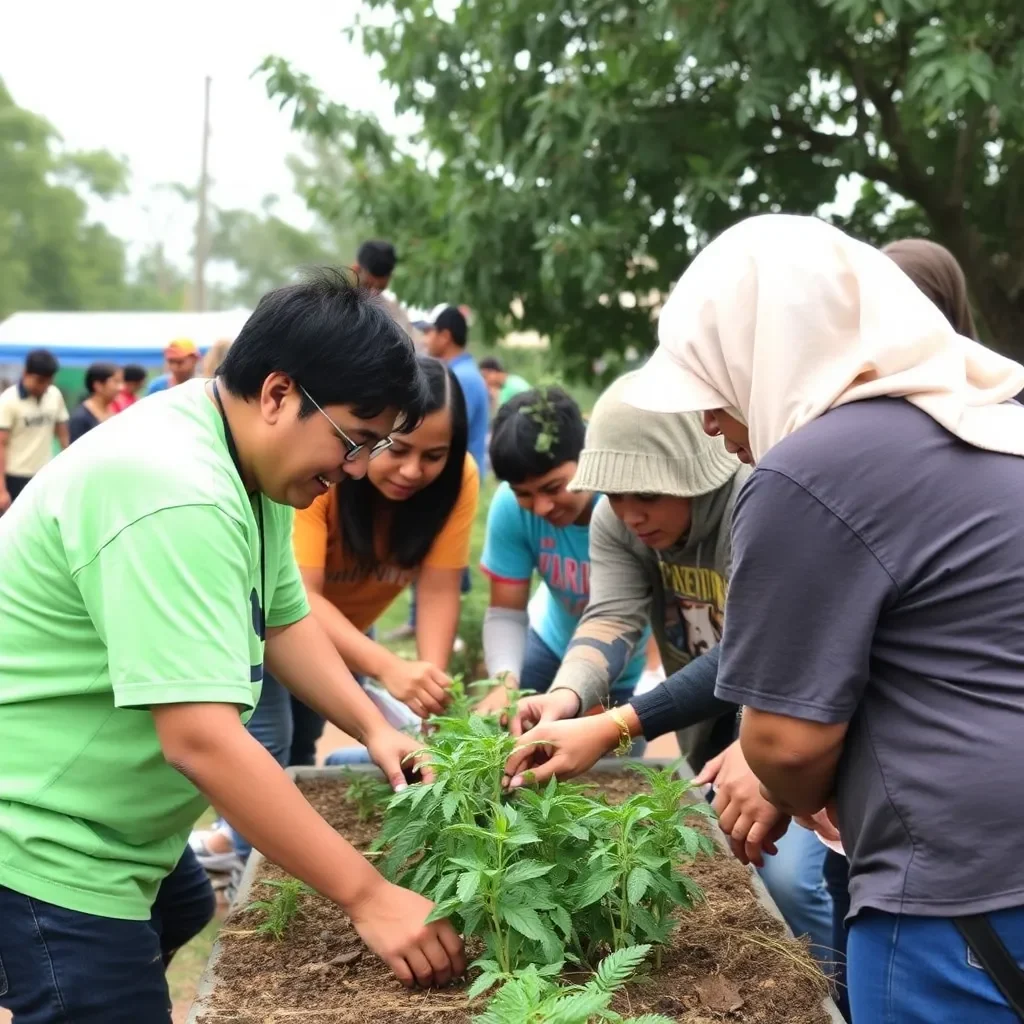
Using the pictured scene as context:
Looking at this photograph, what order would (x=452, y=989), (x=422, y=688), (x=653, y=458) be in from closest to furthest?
1. (x=452, y=989)
2. (x=653, y=458)
3. (x=422, y=688)

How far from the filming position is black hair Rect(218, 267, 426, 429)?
188 cm

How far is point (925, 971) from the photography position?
4.80 ft

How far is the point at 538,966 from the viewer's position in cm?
196

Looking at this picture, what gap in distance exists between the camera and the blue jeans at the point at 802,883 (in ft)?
9.14

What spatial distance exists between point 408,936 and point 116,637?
67 centimetres

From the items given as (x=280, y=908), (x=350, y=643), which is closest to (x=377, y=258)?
(x=350, y=643)

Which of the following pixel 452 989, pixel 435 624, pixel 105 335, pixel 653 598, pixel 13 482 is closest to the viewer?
pixel 452 989

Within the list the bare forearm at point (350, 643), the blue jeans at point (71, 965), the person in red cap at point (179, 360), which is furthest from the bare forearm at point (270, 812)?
the person in red cap at point (179, 360)

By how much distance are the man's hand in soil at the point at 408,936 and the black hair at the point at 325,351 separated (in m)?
0.76

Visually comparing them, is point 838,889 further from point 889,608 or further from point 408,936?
point 889,608

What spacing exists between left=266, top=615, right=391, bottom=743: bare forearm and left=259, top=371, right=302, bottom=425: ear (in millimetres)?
748

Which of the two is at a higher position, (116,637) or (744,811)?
(116,637)

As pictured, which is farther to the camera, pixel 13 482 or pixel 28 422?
pixel 13 482

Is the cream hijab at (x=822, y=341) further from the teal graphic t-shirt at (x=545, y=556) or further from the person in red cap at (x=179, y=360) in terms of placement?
the person in red cap at (x=179, y=360)
